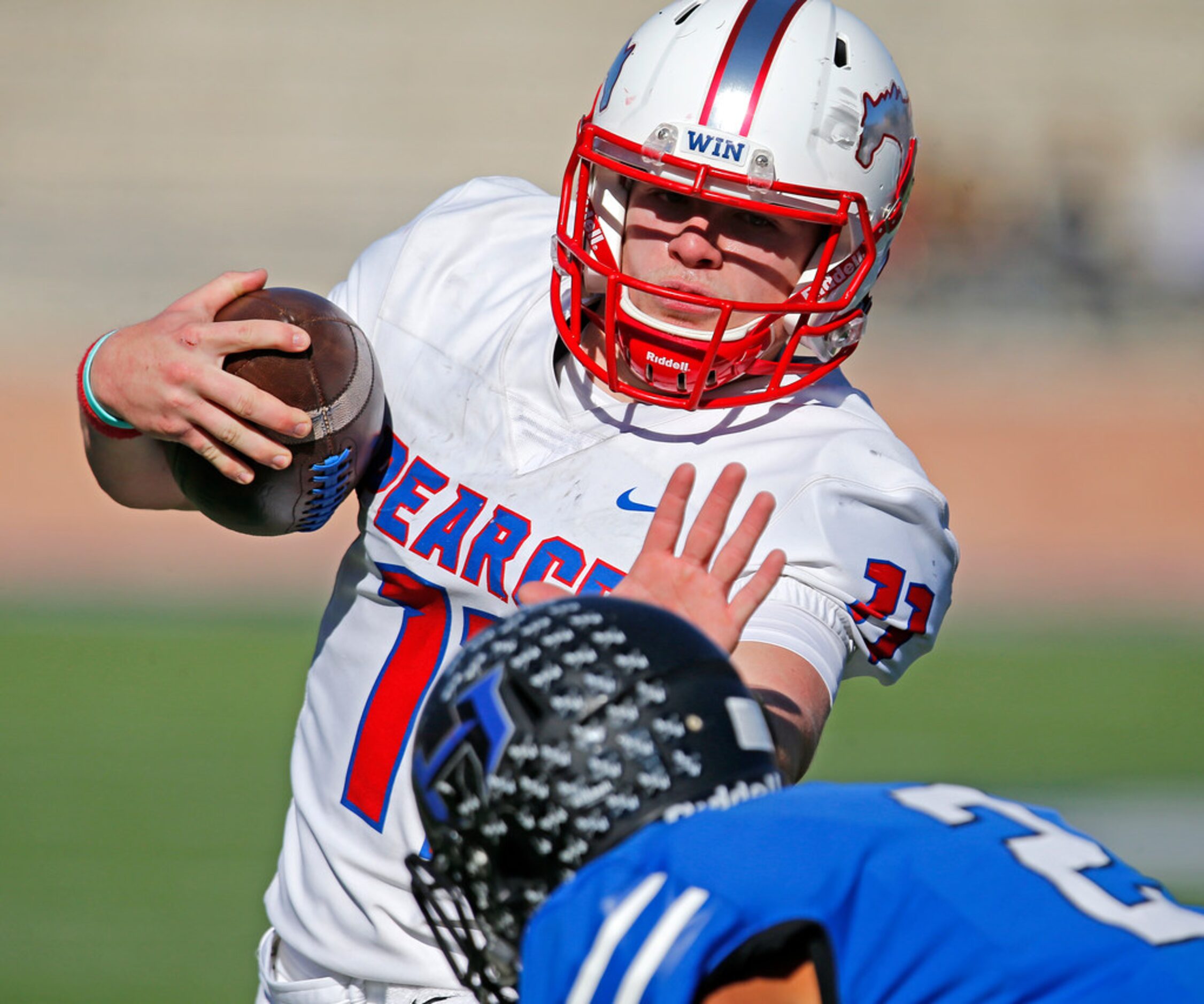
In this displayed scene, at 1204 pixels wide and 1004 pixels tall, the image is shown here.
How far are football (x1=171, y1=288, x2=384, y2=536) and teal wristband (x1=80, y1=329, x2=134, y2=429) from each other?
0.33 feet

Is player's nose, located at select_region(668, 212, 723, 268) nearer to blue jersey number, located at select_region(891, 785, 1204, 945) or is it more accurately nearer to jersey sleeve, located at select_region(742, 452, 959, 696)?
jersey sleeve, located at select_region(742, 452, 959, 696)

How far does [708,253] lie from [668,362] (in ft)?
0.61

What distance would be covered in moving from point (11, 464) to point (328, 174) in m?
7.85

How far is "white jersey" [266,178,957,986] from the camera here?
217cm

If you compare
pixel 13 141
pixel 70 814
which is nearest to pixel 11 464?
pixel 70 814

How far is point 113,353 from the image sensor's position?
233 centimetres

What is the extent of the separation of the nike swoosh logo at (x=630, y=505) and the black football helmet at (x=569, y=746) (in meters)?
0.77

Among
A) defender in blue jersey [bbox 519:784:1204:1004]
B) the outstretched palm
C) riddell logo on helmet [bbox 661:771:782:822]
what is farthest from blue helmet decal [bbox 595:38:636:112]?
defender in blue jersey [bbox 519:784:1204:1004]

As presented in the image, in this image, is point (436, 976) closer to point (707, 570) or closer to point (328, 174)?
point (707, 570)

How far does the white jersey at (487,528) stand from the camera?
2.17 meters

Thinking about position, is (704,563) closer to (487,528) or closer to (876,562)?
(876,562)

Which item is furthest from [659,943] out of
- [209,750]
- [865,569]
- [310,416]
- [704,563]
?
[209,750]

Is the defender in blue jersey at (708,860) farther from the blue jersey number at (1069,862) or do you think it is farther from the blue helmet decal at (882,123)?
the blue helmet decal at (882,123)

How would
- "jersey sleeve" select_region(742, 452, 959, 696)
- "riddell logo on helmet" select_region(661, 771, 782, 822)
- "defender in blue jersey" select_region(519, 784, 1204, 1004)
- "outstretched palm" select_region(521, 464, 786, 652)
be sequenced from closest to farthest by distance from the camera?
"defender in blue jersey" select_region(519, 784, 1204, 1004) → "riddell logo on helmet" select_region(661, 771, 782, 822) → "outstretched palm" select_region(521, 464, 786, 652) → "jersey sleeve" select_region(742, 452, 959, 696)
